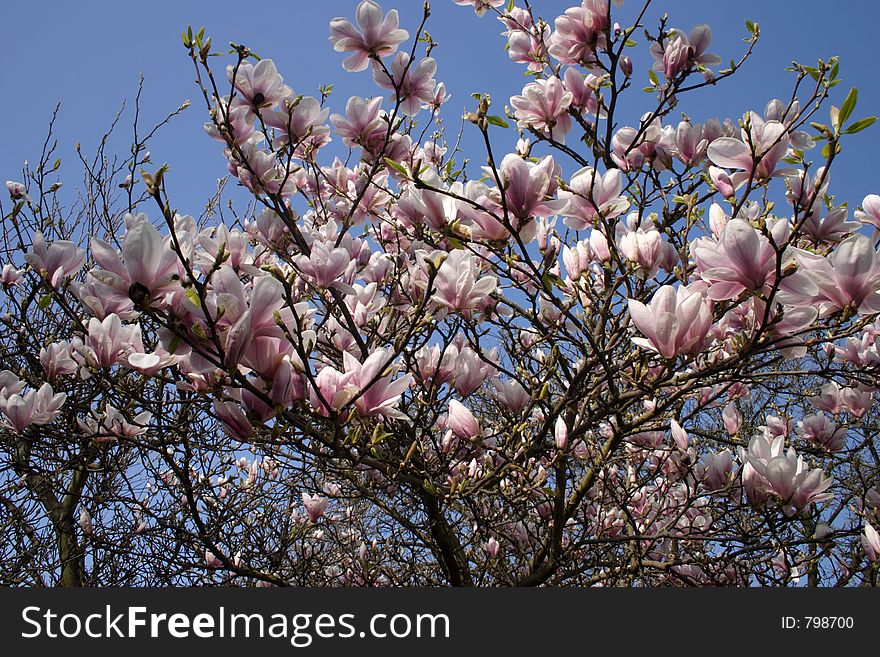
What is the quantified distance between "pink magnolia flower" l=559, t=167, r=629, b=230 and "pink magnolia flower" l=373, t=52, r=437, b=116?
0.93 m

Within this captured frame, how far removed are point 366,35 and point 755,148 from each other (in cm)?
154

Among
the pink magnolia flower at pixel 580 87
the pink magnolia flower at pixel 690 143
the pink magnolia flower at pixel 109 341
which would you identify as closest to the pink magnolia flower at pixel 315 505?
the pink magnolia flower at pixel 109 341

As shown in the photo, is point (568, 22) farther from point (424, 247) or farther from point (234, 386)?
point (234, 386)

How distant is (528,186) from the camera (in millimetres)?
1720

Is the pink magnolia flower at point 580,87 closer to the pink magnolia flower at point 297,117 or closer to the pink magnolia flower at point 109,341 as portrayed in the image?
the pink magnolia flower at point 297,117

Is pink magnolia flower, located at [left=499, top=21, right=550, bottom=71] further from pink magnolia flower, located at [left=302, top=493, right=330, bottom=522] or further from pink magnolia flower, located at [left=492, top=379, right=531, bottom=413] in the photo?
pink magnolia flower, located at [left=302, top=493, right=330, bottom=522]

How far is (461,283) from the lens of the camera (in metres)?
1.85

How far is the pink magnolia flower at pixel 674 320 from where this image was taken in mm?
1455

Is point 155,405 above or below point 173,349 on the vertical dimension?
above

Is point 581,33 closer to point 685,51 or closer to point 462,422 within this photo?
point 685,51

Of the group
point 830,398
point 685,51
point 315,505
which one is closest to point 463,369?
point 685,51

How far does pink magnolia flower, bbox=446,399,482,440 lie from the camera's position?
7.11 ft

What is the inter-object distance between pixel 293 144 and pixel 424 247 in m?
0.74

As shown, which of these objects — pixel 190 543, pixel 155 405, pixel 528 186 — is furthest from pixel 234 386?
pixel 190 543
